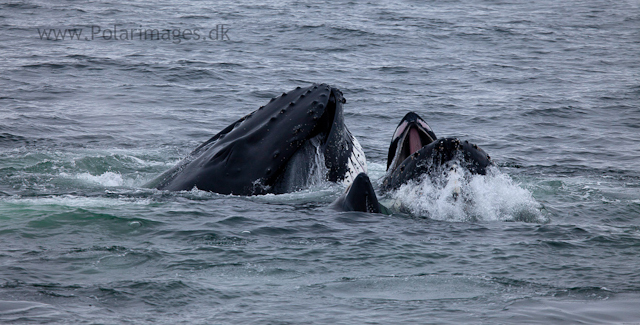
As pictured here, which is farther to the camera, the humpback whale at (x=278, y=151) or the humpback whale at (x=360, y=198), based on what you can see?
the humpback whale at (x=278, y=151)

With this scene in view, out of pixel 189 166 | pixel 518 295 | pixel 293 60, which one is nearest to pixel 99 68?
pixel 293 60

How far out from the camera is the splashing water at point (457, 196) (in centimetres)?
878

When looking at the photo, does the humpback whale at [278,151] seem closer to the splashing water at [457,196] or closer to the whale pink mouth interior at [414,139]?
the whale pink mouth interior at [414,139]

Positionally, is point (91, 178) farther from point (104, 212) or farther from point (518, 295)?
point (518, 295)

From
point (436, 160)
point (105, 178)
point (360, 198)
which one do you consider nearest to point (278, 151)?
point (360, 198)

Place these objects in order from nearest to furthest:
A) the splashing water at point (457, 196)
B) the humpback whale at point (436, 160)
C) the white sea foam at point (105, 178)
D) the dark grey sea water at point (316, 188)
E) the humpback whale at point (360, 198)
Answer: the dark grey sea water at point (316, 188)
the humpback whale at point (360, 198)
the humpback whale at point (436, 160)
the splashing water at point (457, 196)
the white sea foam at point (105, 178)

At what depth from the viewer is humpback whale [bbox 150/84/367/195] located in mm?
9172

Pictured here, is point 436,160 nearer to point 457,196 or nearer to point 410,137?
point 457,196

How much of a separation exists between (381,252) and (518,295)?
5.25 ft

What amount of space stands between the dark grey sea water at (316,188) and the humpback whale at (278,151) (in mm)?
210

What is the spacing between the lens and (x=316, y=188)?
949cm

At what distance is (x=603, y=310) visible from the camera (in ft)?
21.0

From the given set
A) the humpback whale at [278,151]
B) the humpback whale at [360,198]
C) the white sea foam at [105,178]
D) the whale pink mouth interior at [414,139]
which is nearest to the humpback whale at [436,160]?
the whale pink mouth interior at [414,139]

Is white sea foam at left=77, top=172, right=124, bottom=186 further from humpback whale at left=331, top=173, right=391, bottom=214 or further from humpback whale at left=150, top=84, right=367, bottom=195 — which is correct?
humpback whale at left=331, top=173, right=391, bottom=214
